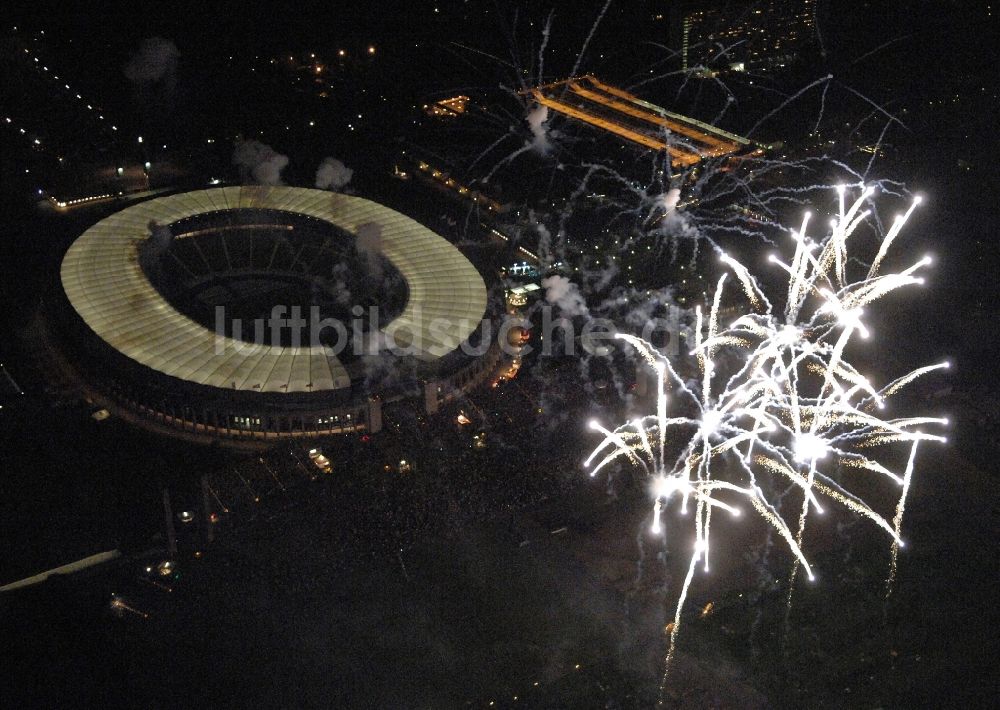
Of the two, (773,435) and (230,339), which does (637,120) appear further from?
(230,339)

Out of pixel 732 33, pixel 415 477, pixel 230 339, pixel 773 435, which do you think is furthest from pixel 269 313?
pixel 732 33

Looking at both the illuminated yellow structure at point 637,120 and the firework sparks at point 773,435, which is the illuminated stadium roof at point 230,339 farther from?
the illuminated yellow structure at point 637,120

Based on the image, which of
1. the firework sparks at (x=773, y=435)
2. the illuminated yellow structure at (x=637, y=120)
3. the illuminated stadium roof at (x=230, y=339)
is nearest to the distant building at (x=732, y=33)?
the illuminated yellow structure at (x=637, y=120)

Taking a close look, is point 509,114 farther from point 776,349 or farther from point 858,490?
point 858,490

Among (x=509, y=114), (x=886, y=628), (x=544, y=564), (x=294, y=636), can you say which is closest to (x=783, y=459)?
(x=886, y=628)

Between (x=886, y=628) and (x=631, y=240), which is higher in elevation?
(x=631, y=240)

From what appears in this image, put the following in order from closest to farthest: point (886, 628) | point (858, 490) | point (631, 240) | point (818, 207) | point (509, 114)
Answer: point (886, 628), point (858, 490), point (631, 240), point (818, 207), point (509, 114)

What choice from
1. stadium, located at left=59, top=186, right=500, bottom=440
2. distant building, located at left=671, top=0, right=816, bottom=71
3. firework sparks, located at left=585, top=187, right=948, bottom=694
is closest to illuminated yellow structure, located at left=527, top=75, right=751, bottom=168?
distant building, located at left=671, top=0, right=816, bottom=71
